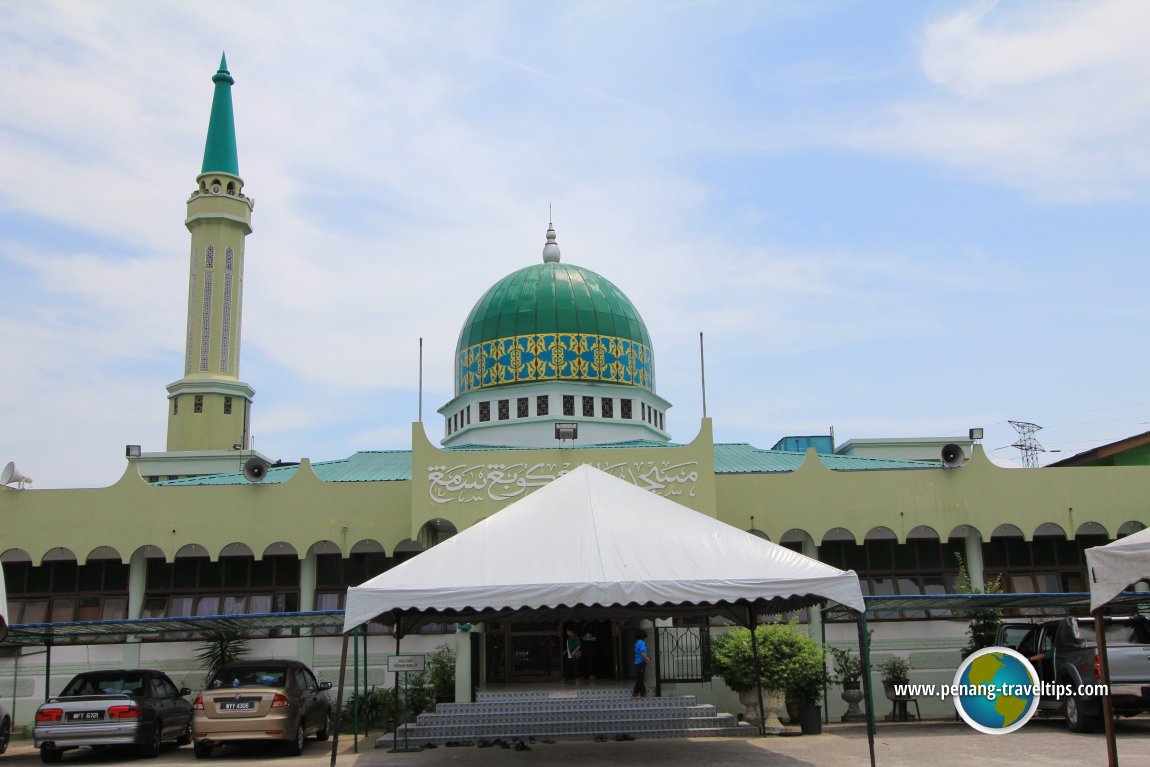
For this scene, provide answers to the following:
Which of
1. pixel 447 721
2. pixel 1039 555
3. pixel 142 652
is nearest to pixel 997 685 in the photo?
pixel 447 721

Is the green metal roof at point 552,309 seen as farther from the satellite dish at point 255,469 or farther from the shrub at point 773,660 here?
the shrub at point 773,660

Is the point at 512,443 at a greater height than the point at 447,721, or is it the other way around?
the point at 512,443

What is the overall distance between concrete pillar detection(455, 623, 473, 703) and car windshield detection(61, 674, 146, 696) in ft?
19.5

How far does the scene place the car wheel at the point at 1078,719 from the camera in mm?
15430

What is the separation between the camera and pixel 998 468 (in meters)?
23.8

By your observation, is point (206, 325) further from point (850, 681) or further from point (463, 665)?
point (850, 681)

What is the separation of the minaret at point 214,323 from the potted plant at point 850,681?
25192 mm

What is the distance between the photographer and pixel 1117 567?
32.7 ft

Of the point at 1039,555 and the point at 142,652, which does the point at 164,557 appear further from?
the point at 1039,555

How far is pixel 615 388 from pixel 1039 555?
11.3 m

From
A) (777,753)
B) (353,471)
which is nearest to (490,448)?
(353,471)

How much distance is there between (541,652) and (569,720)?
513 cm

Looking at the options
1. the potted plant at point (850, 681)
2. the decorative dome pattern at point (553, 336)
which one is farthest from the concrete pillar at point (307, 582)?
the potted plant at point (850, 681)

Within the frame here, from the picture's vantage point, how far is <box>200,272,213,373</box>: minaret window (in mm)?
38969
